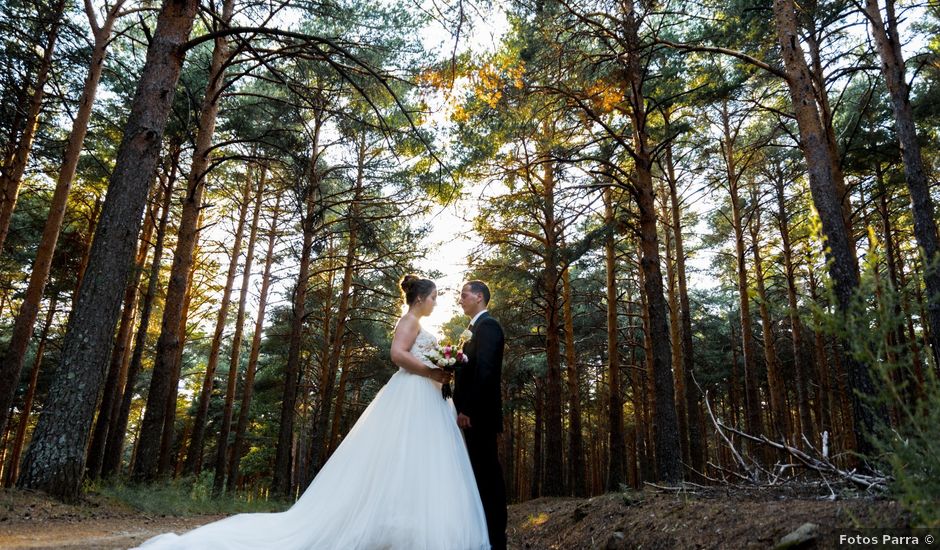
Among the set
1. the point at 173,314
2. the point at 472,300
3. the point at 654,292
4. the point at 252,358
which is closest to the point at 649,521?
the point at 472,300

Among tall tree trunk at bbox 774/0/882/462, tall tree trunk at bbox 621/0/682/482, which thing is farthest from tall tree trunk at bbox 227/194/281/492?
tall tree trunk at bbox 774/0/882/462

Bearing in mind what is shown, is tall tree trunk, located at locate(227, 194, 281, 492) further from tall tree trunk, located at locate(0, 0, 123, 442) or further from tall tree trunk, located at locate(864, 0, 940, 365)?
tall tree trunk, located at locate(864, 0, 940, 365)

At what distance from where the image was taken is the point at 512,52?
8.30m

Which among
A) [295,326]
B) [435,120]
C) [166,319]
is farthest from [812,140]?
[295,326]

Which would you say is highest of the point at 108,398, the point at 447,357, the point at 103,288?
the point at 103,288

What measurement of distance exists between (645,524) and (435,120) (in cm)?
546

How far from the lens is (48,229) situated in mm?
10438

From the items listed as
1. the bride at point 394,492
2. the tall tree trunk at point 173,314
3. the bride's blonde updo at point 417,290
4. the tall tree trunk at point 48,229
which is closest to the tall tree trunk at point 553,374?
the tall tree trunk at point 173,314

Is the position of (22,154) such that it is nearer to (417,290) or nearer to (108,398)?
(108,398)

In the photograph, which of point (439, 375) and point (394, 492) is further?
point (439, 375)

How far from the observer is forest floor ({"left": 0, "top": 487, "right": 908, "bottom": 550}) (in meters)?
3.05

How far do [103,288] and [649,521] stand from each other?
20.3 feet

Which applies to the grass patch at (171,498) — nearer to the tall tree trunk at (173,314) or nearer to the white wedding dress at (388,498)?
the tall tree trunk at (173,314)

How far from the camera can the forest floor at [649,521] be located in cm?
305
